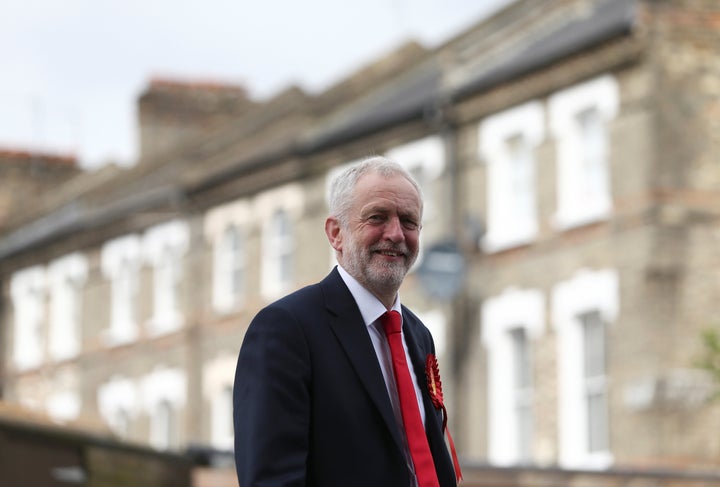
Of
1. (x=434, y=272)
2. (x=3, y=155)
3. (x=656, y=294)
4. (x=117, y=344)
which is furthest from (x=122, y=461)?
(x=3, y=155)

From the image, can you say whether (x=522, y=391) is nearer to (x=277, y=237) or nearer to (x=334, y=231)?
(x=277, y=237)

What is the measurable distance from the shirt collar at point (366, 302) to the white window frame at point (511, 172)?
823 inches

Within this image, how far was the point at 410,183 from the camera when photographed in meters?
4.24

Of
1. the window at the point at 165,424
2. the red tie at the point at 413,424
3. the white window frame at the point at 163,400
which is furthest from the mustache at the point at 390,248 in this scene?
the window at the point at 165,424

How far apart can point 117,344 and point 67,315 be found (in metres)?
3.49

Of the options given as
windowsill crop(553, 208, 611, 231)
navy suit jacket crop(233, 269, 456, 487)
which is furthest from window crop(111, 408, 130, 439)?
navy suit jacket crop(233, 269, 456, 487)

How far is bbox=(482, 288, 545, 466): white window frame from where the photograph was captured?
82.2 ft

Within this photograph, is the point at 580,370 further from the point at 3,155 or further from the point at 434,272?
the point at 3,155


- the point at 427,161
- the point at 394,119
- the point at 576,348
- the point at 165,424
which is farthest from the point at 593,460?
the point at 165,424

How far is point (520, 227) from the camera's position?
83.7 ft

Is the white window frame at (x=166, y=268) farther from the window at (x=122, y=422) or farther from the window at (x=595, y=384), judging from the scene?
the window at (x=595, y=384)

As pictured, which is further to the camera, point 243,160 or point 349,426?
point 243,160

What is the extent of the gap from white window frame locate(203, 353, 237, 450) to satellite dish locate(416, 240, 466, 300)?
7.52 metres

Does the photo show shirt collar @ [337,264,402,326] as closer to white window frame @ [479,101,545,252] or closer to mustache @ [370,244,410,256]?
mustache @ [370,244,410,256]
